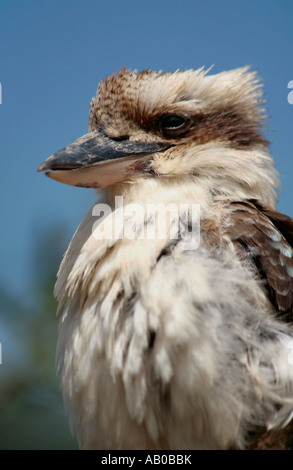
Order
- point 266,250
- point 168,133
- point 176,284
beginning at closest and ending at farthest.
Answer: point 176,284 < point 266,250 < point 168,133

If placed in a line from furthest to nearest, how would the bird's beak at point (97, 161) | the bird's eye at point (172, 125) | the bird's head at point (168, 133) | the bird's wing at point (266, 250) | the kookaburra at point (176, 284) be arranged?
the bird's eye at point (172, 125)
the bird's head at point (168, 133)
the bird's beak at point (97, 161)
the bird's wing at point (266, 250)
the kookaburra at point (176, 284)

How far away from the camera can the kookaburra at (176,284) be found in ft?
8.11

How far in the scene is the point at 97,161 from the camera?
322cm

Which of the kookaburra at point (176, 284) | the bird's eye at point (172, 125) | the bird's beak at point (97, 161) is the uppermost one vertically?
the bird's eye at point (172, 125)

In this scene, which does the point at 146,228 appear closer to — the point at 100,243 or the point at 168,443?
the point at 100,243

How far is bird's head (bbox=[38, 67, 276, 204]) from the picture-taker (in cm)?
321

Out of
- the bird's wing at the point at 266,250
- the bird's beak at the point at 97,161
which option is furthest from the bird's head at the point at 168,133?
the bird's wing at the point at 266,250

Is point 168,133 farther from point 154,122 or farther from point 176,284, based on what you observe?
point 176,284

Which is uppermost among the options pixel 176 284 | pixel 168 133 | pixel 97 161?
pixel 168 133

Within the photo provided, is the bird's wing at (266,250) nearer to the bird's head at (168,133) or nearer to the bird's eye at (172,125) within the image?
the bird's head at (168,133)

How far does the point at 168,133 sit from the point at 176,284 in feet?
3.91

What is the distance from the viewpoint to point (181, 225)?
2.83 meters

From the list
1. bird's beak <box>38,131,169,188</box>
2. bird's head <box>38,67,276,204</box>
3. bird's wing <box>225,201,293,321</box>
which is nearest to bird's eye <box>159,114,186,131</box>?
bird's head <box>38,67,276,204</box>

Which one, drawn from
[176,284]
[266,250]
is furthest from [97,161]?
[266,250]
